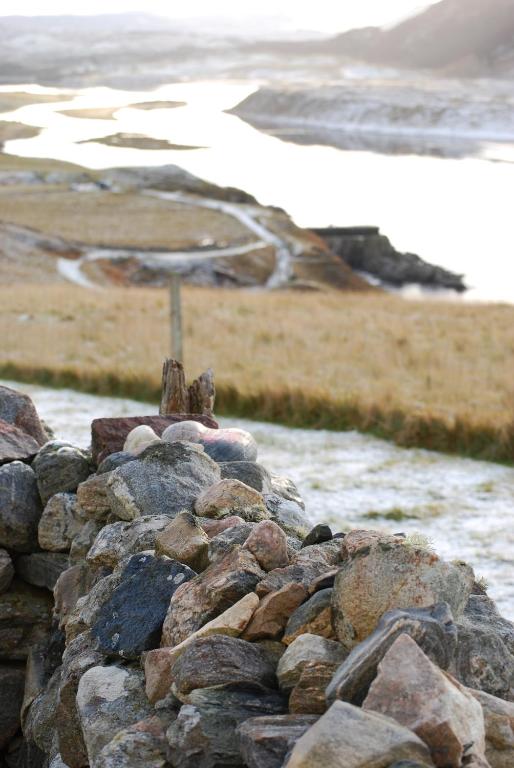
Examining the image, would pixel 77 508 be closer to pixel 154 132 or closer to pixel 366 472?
pixel 366 472

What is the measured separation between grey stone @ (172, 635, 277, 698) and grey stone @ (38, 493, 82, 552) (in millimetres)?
2731

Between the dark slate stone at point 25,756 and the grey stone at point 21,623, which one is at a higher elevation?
the grey stone at point 21,623

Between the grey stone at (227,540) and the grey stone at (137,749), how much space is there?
44.1 inches

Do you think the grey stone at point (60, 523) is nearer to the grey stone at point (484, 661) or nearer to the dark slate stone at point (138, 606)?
the dark slate stone at point (138, 606)

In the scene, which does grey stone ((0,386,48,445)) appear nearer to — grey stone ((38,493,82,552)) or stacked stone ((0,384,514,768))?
grey stone ((38,493,82,552))

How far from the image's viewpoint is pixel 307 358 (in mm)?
20828

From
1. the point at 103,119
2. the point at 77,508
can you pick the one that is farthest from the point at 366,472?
the point at 103,119

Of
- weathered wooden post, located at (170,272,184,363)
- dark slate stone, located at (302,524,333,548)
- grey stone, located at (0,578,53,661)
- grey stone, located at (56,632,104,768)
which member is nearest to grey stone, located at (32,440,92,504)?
grey stone, located at (0,578,53,661)

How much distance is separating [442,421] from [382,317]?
15.6 m

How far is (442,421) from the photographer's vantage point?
13984 millimetres

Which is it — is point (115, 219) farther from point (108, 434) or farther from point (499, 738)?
point (499, 738)

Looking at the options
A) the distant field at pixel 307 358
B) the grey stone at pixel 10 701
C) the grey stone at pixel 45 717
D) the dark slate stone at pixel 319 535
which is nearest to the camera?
the dark slate stone at pixel 319 535

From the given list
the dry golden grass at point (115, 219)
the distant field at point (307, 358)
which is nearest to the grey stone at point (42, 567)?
the distant field at point (307, 358)

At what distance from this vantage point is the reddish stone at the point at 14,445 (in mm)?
7383
